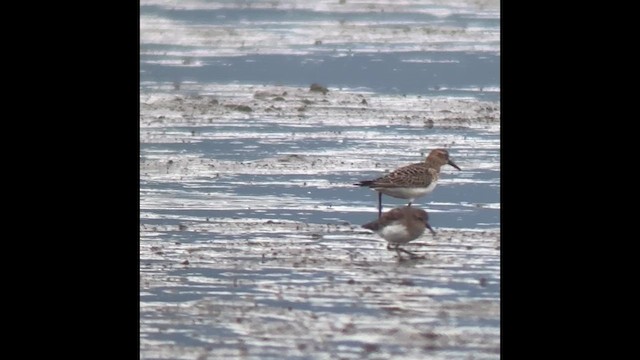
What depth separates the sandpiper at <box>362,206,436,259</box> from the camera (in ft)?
27.5

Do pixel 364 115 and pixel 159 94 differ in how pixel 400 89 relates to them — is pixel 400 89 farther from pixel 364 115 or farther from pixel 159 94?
pixel 159 94

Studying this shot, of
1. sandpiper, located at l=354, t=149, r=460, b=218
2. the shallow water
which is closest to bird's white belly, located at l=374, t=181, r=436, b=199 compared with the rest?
sandpiper, located at l=354, t=149, r=460, b=218

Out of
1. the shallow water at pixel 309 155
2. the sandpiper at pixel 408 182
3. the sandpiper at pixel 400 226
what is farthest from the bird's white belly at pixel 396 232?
the sandpiper at pixel 408 182

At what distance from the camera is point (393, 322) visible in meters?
7.57

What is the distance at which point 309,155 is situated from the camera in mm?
9391

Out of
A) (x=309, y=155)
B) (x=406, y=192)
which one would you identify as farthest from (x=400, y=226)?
(x=309, y=155)

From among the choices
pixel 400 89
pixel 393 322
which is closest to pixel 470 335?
pixel 393 322

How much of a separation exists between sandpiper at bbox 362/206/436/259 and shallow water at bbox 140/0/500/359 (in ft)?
0.45

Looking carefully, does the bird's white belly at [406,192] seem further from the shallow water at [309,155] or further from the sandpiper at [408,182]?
the shallow water at [309,155]

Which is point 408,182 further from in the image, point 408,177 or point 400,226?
point 400,226

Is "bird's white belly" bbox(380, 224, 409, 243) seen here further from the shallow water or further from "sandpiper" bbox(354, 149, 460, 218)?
"sandpiper" bbox(354, 149, 460, 218)

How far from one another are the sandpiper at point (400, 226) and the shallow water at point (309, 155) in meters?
0.14

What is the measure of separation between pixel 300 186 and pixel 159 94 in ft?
3.59

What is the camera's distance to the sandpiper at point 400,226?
8367 mm
